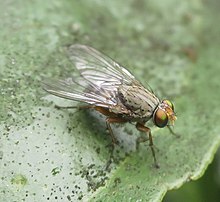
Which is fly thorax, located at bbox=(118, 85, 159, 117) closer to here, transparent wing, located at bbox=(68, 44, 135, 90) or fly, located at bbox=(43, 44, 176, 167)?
fly, located at bbox=(43, 44, 176, 167)

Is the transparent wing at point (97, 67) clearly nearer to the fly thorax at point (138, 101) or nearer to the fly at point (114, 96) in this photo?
the fly at point (114, 96)

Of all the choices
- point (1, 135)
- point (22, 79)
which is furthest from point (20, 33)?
point (1, 135)

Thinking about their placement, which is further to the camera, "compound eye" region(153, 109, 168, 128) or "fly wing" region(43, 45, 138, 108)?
"compound eye" region(153, 109, 168, 128)

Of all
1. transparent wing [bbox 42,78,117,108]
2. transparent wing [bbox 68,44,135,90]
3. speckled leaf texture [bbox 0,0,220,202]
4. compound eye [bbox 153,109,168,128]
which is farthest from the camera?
transparent wing [bbox 68,44,135,90]

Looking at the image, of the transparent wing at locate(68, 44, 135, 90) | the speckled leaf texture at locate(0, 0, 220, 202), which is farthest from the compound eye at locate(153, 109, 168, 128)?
the transparent wing at locate(68, 44, 135, 90)

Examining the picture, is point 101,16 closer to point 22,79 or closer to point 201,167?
point 22,79
